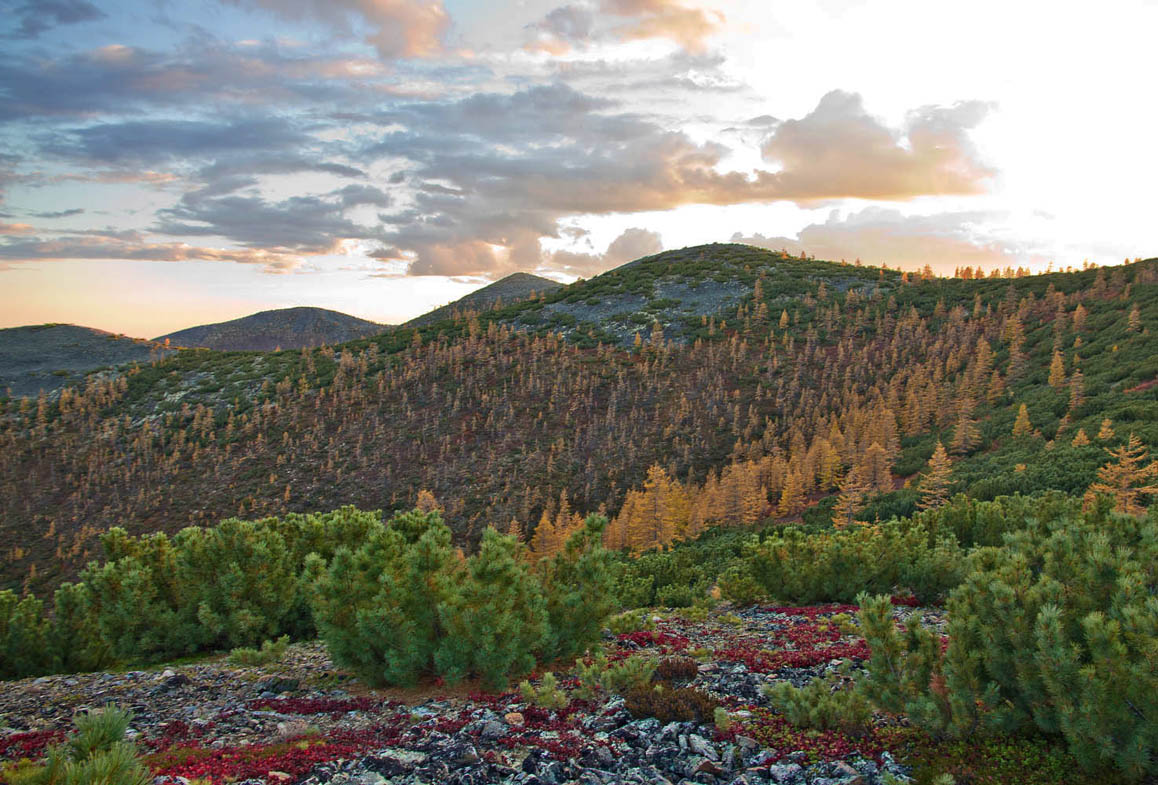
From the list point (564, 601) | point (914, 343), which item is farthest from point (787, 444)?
point (564, 601)

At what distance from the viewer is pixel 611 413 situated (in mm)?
102062

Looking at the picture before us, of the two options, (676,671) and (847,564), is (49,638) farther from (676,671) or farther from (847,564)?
(847,564)

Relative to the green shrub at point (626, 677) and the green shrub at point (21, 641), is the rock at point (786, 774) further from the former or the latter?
the green shrub at point (21, 641)

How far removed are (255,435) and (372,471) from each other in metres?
29.3

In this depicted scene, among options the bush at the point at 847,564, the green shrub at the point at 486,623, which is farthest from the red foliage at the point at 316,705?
the bush at the point at 847,564

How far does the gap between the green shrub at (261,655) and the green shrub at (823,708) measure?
1067 cm

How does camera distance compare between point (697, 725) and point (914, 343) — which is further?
point (914, 343)

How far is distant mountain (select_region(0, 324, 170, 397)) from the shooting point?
150625 millimetres

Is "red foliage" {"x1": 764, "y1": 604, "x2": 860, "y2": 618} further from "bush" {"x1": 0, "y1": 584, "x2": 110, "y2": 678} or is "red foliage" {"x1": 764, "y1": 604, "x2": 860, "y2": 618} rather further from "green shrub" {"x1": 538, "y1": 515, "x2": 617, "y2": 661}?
"bush" {"x1": 0, "y1": 584, "x2": 110, "y2": 678}

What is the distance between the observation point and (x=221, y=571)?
15766 millimetres

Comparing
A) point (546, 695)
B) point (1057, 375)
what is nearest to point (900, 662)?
point (546, 695)

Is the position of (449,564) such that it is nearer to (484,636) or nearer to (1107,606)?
(484,636)

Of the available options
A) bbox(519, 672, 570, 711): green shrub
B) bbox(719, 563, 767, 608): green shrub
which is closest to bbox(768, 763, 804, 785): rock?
bbox(519, 672, 570, 711): green shrub

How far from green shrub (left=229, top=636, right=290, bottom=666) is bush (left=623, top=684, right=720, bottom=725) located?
8.58 meters
